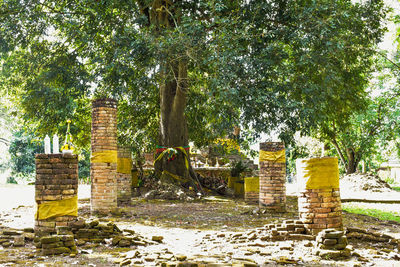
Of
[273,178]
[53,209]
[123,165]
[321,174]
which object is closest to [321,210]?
[321,174]

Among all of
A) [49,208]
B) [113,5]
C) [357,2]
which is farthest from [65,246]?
[357,2]

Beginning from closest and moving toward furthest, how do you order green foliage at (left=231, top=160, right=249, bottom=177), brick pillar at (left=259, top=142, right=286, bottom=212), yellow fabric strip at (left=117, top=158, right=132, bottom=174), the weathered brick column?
brick pillar at (left=259, top=142, right=286, bottom=212) < yellow fabric strip at (left=117, top=158, right=132, bottom=174) < the weathered brick column < green foliage at (left=231, top=160, right=249, bottom=177)

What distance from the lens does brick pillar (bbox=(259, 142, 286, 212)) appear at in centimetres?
995

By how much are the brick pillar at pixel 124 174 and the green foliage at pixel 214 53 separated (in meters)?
2.03

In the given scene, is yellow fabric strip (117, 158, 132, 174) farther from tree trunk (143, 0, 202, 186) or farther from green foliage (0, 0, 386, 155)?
tree trunk (143, 0, 202, 186)

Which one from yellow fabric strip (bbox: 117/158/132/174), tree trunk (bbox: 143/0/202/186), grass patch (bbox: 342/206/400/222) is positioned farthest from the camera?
tree trunk (bbox: 143/0/202/186)

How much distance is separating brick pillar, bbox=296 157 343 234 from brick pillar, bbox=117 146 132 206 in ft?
21.9

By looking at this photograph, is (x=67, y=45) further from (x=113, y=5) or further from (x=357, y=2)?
(x=357, y=2)

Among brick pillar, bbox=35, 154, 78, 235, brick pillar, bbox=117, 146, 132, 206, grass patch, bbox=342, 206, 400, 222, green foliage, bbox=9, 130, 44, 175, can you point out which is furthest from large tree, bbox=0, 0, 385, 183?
green foliage, bbox=9, 130, 44, 175

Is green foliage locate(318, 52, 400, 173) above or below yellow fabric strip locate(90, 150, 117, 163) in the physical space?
above

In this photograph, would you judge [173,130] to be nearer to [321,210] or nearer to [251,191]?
[251,191]

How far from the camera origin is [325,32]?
36.7 feet

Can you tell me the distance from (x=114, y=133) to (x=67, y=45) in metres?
5.93

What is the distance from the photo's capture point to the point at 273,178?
998 cm
